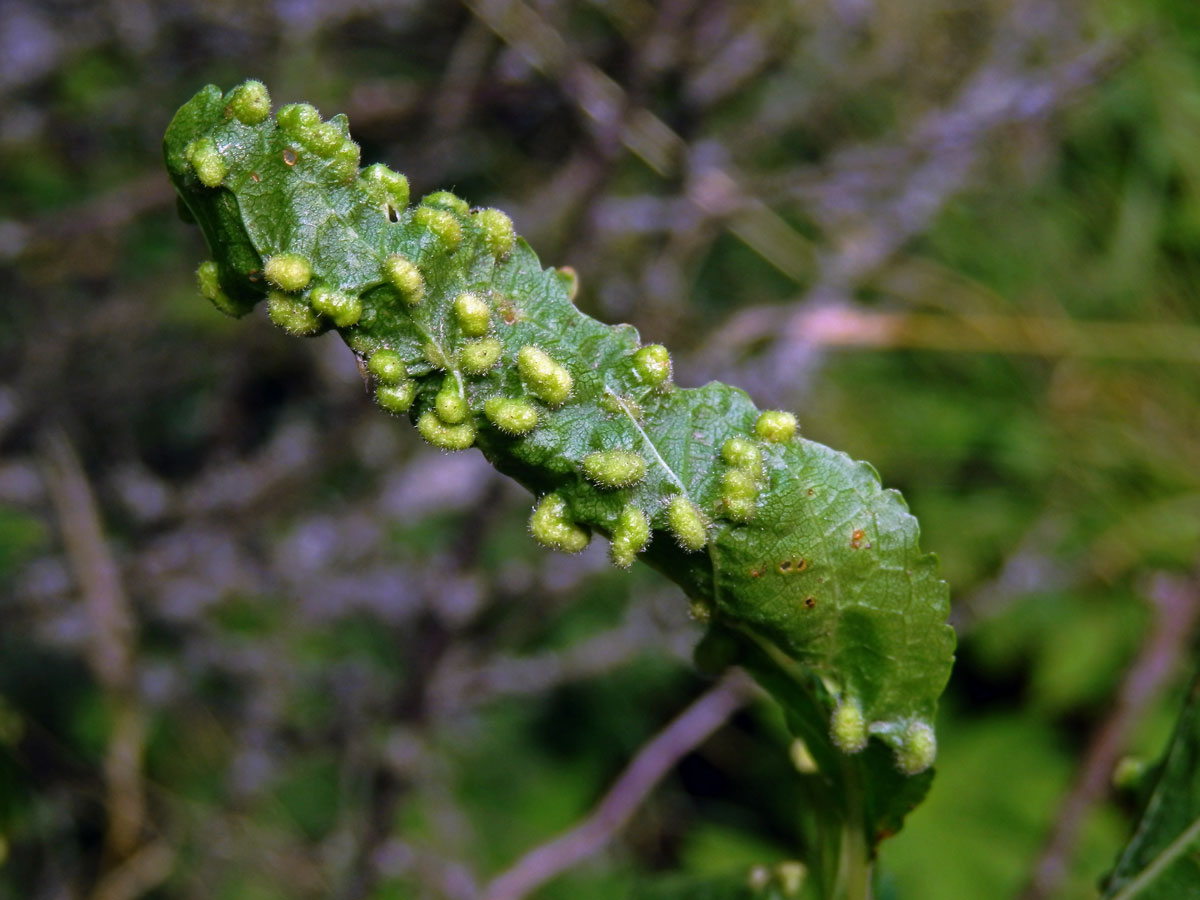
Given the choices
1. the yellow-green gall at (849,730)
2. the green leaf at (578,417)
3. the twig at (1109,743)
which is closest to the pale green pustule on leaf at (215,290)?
the green leaf at (578,417)

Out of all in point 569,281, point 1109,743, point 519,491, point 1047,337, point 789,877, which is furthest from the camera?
point 1047,337

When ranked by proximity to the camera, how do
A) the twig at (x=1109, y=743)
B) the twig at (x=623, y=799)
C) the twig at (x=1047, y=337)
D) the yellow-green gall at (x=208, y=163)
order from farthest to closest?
the twig at (x=1047, y=337) < the twig at (x=623, y=799) < the twig at (x=1109, y=743) < the yellow-green gall at (x=208, y=163)

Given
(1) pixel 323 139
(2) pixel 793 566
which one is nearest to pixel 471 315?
(1) pixel 323 139

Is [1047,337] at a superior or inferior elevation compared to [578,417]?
inferior

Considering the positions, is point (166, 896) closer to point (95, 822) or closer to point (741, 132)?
point (95, 822)

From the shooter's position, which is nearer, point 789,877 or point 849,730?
point 849,730

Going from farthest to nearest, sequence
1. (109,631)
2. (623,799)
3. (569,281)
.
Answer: (109,631), (623,799), (569,281)

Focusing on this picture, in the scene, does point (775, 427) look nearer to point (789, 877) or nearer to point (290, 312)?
point (290, 312)

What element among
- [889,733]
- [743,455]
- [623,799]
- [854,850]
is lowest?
[623,799]

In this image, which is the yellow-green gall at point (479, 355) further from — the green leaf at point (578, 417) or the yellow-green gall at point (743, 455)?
the yellow-green gall at point (743, 455)
